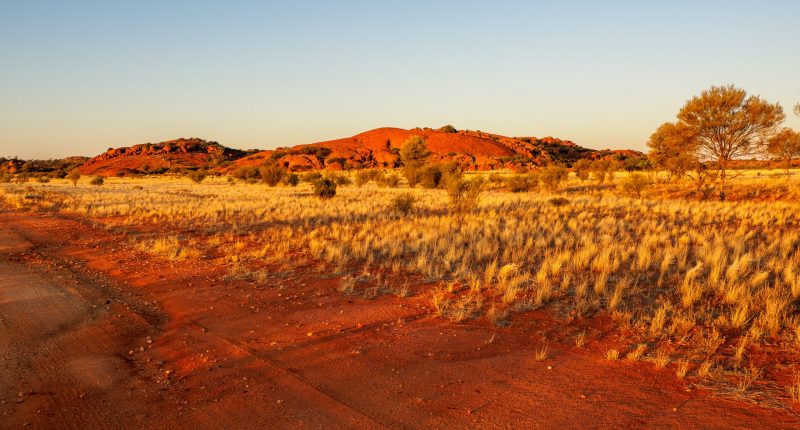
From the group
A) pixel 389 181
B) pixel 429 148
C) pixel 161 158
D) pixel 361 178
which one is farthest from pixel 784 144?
pixel 161 158

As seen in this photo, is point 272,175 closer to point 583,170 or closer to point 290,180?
point 290,180

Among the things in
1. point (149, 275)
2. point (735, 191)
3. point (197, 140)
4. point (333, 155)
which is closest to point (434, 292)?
point (149, 275)

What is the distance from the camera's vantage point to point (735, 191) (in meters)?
25.2

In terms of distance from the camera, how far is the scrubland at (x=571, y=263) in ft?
17.6

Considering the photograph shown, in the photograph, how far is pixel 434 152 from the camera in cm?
9506

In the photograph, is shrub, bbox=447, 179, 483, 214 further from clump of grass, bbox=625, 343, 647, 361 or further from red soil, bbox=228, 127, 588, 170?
red soil, bbox=228, 127, 588, 170

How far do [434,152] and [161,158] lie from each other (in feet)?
222

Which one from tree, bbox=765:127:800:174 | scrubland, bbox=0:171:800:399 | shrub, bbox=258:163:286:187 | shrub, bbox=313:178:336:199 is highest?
tree, bbox=765:127:800:174

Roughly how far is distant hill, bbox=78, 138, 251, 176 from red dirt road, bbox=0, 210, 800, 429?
311ft

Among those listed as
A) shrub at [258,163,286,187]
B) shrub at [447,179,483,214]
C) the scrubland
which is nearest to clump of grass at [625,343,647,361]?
the scrubland

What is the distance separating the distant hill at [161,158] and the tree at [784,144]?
9604 cm

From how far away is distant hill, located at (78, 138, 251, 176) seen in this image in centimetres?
10138

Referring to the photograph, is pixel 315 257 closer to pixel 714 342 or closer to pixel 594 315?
pixel 594 315

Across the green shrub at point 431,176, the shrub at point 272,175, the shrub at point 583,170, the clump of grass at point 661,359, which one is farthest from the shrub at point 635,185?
the shrub at point 272,175
